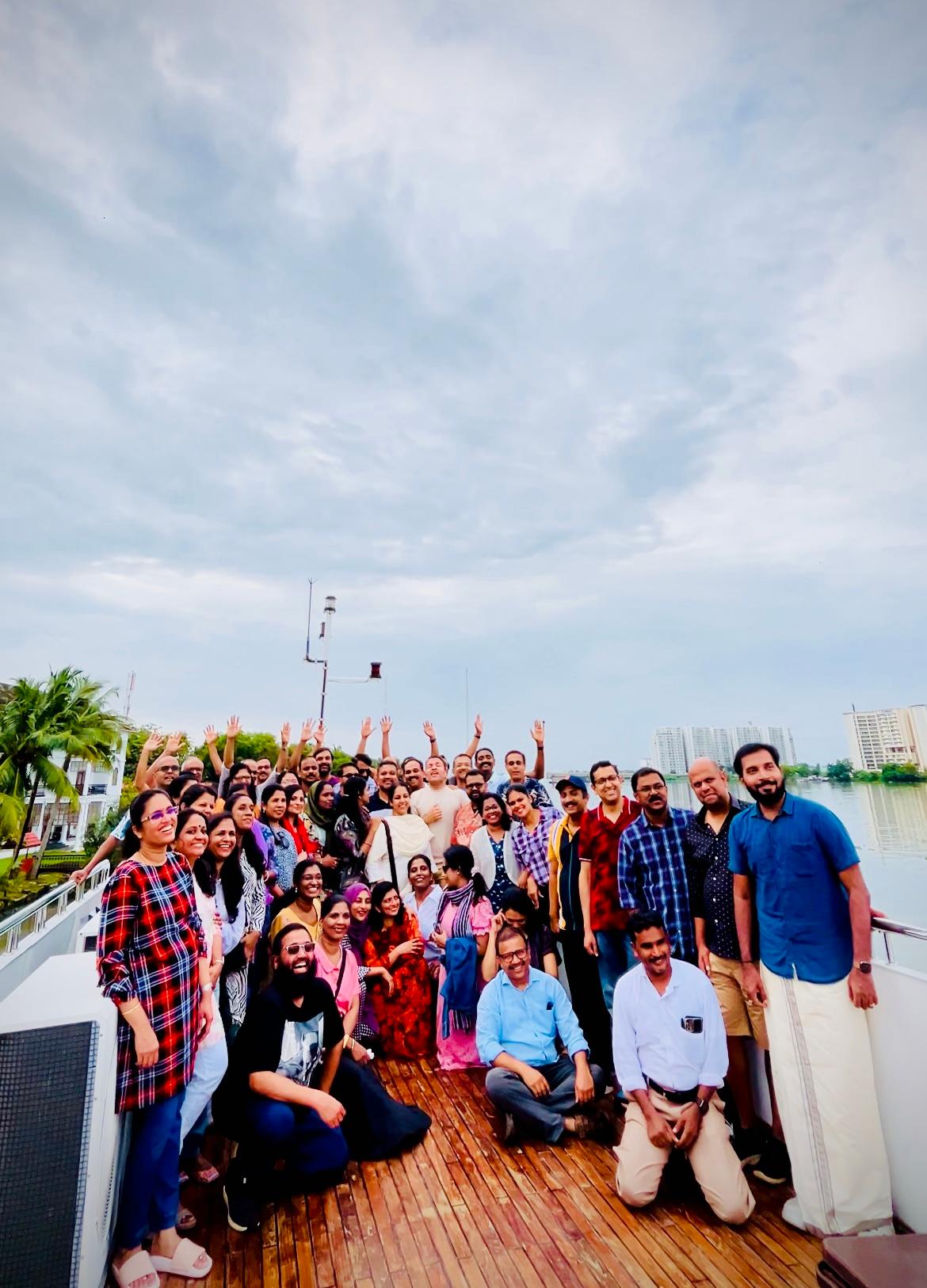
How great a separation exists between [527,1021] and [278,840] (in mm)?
1896

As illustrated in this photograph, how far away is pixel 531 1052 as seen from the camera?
330 centimetres

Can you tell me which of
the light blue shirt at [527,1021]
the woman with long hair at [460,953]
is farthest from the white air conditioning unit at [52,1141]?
the woman with long hair at [460,953]

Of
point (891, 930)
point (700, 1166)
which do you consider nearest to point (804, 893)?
point (891, 930)

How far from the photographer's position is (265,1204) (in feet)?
8.45

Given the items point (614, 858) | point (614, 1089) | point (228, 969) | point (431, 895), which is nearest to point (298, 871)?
point (228, 969)

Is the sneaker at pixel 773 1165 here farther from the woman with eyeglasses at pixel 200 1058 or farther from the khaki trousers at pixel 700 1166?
the woman with eyeglasses at pixel 200 1058

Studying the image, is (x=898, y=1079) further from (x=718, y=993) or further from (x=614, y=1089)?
(x=614, y=1089)

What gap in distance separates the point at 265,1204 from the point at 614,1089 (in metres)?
1.89

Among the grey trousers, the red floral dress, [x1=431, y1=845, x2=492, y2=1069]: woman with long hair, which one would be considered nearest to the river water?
[x1=431, y1=845, x2=492, y2=1069]: woman with long hair

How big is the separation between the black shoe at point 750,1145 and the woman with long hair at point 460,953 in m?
1.61

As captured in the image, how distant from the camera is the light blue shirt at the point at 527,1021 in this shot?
3.30 m

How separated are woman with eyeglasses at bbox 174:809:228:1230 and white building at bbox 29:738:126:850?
23.2 m

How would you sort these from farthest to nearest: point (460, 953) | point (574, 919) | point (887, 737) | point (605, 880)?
point (887, 737), point (460, 953), point (574, 919), point (605, 880)

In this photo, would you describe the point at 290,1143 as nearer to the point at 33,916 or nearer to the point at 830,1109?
the point at 830,1109
